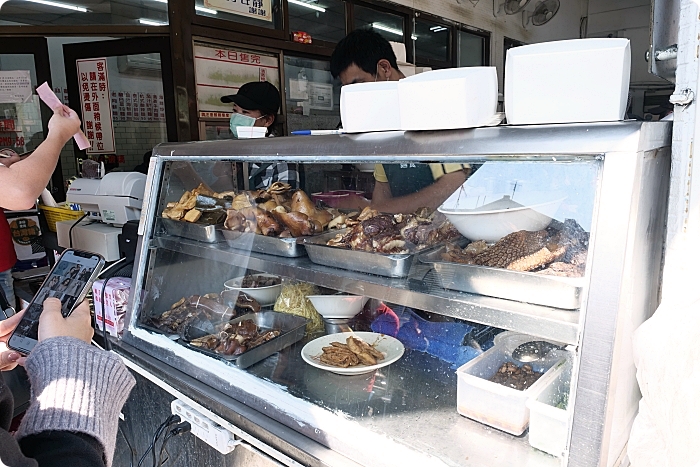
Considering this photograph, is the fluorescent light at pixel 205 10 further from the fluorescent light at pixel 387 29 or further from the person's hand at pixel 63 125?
the person's hand at pixel 63 125

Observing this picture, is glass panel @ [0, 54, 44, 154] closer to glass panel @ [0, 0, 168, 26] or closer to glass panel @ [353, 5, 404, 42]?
glass panel @ [0, 0, 168, 26]

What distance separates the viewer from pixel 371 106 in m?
1.36

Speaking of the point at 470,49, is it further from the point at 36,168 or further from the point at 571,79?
the point at 571,79

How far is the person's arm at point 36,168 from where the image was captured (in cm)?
225

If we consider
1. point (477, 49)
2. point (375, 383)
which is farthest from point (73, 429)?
point (477, 49)

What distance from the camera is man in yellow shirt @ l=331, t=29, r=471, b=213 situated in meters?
1.57

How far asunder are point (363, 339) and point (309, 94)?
416 cm

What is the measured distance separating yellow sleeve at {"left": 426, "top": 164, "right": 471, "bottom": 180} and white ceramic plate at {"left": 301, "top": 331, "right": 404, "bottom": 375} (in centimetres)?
63

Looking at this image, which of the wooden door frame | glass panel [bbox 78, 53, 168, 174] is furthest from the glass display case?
the wooden door frame

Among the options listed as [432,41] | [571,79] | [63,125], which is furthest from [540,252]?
[432,41]

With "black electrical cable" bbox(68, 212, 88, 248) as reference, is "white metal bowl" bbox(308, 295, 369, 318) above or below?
below

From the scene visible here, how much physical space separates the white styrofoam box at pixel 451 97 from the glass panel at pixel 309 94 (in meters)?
4.16

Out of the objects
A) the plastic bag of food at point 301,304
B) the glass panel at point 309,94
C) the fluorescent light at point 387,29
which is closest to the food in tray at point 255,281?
the plastic bag of food at point 301,304

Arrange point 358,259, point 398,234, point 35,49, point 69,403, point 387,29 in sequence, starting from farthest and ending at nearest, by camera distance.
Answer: point 387,29 → point 35,49 → point 398,234 → point 358,259 → point 69,403
